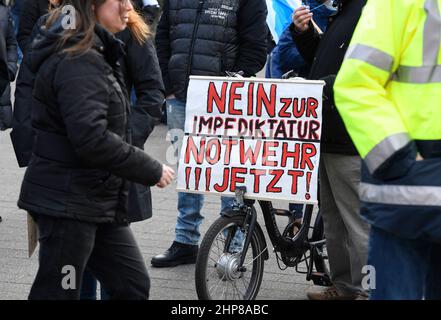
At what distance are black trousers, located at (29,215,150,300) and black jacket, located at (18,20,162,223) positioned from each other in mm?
69

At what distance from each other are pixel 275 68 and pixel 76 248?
291 cm

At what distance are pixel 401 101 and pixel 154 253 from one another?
3.46 metres

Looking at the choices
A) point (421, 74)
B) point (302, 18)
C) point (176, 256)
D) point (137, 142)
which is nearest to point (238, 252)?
point (137, 142)

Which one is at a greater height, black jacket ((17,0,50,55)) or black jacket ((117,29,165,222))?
black jacket ((17,0,50,55))

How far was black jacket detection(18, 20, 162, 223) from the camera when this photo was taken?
→ 3.53 metres

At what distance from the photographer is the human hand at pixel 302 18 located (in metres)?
5.32

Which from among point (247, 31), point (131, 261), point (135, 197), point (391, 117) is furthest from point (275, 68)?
point (391, 117)

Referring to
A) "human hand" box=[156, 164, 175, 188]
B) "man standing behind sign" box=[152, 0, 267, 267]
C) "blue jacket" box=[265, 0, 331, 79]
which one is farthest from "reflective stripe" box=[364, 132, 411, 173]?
"man standing behind sign" box=[152, 0, 267, 267]

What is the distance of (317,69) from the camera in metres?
5.13

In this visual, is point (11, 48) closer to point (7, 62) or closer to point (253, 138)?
point (7, 62)

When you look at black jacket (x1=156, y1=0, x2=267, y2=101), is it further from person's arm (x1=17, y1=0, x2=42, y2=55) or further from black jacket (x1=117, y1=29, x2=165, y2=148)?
black jacket (x1=117, y1=29, x2=165, y2=148)

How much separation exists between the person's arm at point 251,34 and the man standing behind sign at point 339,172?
2.86 feet

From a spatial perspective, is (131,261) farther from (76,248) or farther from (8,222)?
(8,222)

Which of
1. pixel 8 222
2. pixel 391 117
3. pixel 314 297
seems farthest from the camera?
pixel 8 222
